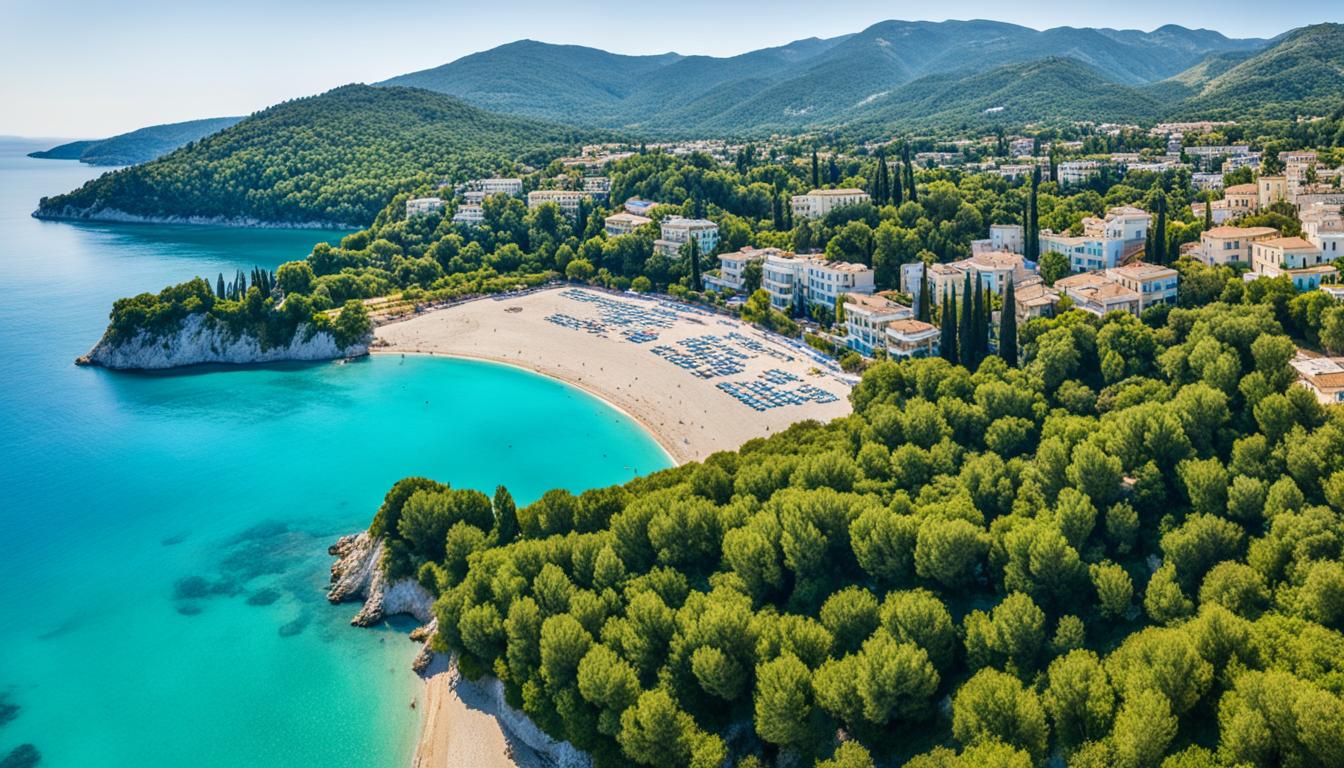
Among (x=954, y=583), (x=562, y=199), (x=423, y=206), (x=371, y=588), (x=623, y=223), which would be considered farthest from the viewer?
(x=423, y=206)

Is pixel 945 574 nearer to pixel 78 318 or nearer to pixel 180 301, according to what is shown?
pixel 180 301

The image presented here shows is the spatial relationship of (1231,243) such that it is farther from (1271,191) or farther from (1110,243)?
(1271,191)

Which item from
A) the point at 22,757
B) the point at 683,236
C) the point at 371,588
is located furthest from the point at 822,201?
the point at 22,757

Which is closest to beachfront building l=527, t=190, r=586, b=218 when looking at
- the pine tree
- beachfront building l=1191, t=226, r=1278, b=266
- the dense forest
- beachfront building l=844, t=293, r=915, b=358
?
beachfront building l=844, t=293, r=915, b=358

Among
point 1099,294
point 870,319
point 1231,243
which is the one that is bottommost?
point 870,319

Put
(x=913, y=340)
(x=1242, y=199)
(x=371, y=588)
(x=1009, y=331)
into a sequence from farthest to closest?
(x=1242, y=199) < (x=913, y=340) < (x=1009, y=331) < (x=371, y=588)

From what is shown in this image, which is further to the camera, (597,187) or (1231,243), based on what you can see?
(597,187)

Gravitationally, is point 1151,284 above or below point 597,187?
below
